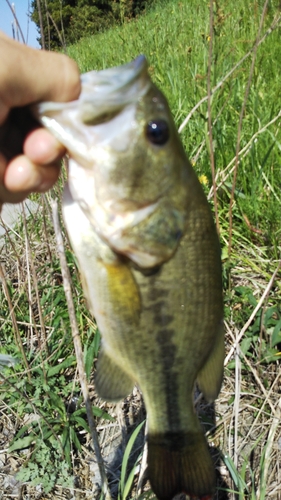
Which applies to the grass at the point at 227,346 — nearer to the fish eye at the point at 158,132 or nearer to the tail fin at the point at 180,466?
the tail fin at the point at 180,466

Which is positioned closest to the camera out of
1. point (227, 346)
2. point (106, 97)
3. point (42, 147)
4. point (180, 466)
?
point (106, 97)

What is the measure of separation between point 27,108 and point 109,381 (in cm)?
78

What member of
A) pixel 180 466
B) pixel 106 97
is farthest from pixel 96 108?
pixel 180 466

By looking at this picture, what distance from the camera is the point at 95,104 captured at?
1044 mm

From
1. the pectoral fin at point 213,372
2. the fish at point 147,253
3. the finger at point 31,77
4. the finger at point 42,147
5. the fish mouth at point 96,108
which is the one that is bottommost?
the pectoral fin at point 213,372

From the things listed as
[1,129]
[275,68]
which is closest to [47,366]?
[1,129]

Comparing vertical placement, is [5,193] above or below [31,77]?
below

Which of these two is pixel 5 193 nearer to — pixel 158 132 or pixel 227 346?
pixel 158 132

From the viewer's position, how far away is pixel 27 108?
1.21 m

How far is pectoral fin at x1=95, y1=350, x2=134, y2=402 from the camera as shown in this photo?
1.24 m

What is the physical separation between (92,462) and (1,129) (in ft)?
5.21

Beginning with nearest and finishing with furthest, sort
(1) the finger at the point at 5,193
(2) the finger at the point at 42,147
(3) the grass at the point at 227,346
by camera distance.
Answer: (2) the finger at the point at 42,147 < (1) the finger at the point at 5,193 < (3) the grass at the point at 227,346

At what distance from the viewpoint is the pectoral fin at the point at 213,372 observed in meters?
1.29

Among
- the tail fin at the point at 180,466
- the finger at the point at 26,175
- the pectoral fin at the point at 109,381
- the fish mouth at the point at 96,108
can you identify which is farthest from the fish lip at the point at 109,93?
the tail fin at the point at 180,466
